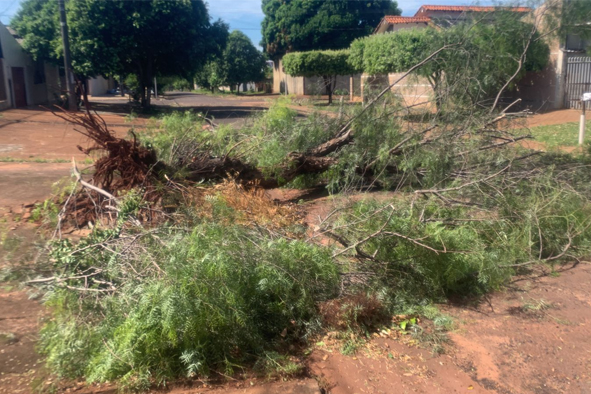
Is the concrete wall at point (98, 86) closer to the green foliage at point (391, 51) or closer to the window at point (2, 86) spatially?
the window at point (2, 86)

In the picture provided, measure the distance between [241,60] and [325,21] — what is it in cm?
1204

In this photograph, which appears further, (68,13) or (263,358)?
(68,13)

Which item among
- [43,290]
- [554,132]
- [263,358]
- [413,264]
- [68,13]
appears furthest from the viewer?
[68,13]

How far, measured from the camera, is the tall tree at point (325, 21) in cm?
4519

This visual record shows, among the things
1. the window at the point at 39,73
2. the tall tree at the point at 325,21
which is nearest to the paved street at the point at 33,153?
the window at the point at 39,73

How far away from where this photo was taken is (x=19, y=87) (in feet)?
87.5

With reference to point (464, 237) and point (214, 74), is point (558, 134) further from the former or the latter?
point (214, 74)

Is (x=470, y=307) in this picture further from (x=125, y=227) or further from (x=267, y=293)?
(x=125, y=227)

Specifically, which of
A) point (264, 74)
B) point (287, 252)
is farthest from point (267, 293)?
point (264, 74)

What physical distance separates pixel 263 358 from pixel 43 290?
193 cm

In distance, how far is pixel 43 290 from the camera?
4.05 m

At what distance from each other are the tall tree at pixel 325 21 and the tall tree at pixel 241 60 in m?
5.55

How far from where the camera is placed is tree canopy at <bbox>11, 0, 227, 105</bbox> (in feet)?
75.8

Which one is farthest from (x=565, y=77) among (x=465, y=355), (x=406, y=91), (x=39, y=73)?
(x=39, y=73)
